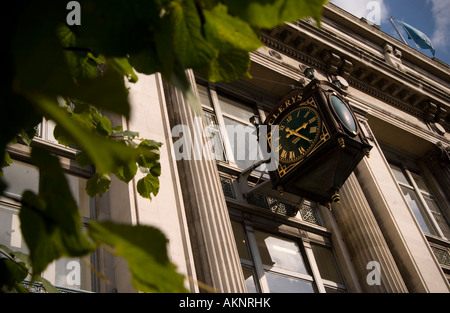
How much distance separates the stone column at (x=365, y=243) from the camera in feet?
32.5

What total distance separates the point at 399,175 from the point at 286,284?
7.26 metres

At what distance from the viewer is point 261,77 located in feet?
43.3

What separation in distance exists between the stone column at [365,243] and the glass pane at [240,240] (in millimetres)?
2489

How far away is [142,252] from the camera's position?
0.87 metres

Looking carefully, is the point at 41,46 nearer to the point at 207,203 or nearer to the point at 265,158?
the point at 207,203

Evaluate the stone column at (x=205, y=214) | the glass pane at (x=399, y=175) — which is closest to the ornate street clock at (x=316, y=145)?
the stone column at (x=205, y=214)

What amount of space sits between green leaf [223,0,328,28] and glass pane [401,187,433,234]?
44.9 feet

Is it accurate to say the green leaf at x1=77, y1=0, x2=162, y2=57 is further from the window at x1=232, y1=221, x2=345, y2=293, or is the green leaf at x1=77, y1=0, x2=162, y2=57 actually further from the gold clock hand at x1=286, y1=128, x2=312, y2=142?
the gold clock hand at x1=286, y1=128, x2=312, y2=142

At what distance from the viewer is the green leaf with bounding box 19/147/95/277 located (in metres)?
0.95

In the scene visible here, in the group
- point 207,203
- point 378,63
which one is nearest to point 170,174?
point 207,203

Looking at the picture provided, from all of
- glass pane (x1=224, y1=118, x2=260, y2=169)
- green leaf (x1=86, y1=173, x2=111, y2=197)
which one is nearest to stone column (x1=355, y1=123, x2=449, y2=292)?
glass pane (x1=224, y1=118, x2=260, y2=169)

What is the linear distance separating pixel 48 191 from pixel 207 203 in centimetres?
647

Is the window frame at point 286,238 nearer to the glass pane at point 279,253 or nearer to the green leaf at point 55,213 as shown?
the glass pane at point 279,253

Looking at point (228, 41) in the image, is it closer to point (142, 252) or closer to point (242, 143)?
point (142, 252)
